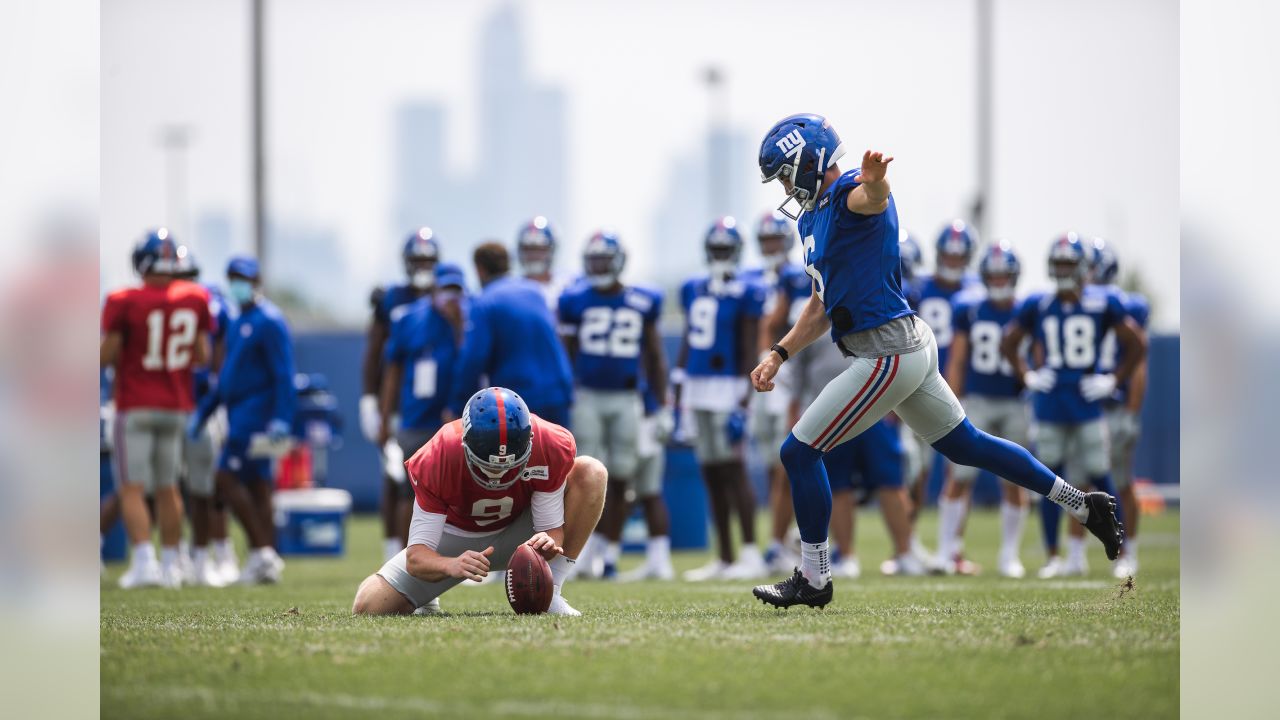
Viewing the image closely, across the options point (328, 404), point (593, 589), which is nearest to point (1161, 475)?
point (328, 404)

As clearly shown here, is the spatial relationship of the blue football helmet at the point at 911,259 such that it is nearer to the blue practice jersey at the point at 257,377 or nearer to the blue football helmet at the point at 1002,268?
the blue football helmet at the point at 1002,268

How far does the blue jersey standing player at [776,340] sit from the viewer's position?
10875 millimetres

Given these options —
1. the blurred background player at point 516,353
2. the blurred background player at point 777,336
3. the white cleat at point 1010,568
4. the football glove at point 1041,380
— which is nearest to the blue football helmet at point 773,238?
the blurred background player at point 777,336

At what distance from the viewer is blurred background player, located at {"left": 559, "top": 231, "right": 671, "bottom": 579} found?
1084cm

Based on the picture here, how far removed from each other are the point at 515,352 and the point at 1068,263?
3969 mm

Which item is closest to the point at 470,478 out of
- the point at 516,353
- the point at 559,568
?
the point at 559,568

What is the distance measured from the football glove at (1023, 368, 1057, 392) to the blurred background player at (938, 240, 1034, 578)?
0.15m

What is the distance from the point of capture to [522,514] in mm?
6738

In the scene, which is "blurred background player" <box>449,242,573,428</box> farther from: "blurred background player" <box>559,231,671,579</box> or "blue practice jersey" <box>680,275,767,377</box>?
"blue practice jersey" <box>680,275,767,377</box>

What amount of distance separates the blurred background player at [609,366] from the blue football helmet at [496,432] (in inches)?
185

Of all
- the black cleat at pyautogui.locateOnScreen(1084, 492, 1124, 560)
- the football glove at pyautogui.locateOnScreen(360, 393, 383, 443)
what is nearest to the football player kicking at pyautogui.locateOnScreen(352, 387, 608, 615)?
the black cleat at pyautogui.locateOnScreen(1084, 492, 1124, 560)

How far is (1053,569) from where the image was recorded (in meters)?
10.5

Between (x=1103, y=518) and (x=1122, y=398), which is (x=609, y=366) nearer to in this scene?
(x=1122, y=398)

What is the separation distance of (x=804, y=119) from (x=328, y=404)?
12.2 metres
